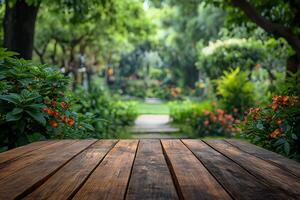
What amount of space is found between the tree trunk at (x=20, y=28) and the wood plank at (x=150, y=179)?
5.51 meters

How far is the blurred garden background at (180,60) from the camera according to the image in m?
3.74

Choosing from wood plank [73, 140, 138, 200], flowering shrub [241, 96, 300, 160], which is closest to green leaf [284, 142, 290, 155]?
flowering shrub [241, 96, 300, 160]

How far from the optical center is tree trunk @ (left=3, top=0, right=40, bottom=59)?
23.5 ft

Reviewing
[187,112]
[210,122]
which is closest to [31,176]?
[210,122]

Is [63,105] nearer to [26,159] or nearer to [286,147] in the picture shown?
[26,159]

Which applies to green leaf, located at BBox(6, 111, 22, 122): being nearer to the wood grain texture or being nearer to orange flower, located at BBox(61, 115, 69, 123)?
orange flower, located at BBox(61, 115, 69, 123)

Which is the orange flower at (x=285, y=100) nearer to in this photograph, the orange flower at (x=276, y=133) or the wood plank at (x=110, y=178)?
the orange flower at (x=276, y=133)

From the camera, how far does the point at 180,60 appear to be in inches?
1235

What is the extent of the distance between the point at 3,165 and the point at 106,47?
1953 centimetres

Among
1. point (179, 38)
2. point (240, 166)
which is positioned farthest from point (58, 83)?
point (179, 38)

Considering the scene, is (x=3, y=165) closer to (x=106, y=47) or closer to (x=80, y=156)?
(x=80, y=156)

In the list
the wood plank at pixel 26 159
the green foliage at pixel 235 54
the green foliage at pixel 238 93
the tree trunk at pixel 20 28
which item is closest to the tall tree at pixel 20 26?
the tree trunk at pixel 20 28

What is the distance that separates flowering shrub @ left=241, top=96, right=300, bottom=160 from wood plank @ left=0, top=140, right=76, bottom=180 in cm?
210

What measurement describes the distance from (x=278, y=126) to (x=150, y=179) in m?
2.65
